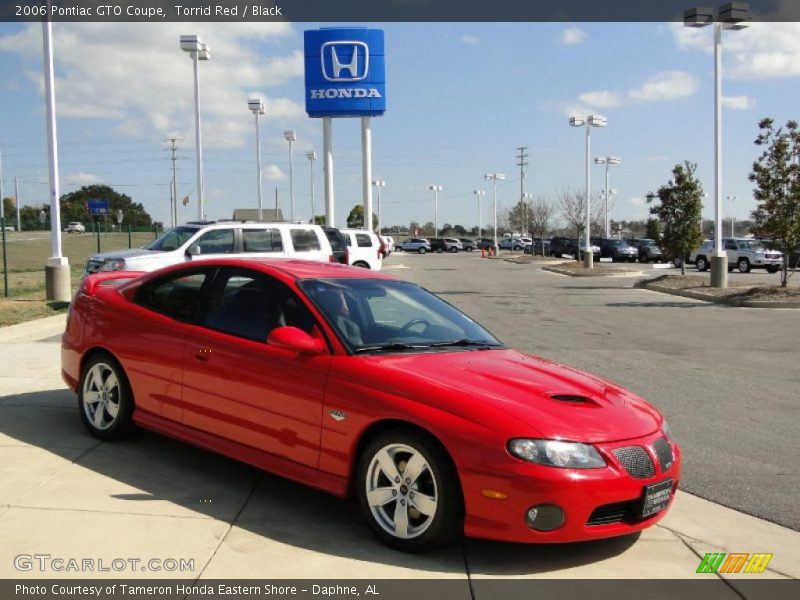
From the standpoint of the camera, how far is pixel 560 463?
4055 millimetres

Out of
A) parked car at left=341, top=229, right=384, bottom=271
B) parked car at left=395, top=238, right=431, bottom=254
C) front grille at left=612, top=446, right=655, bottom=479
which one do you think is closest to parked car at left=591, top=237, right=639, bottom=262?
parked car at left=341, top=229, right=384, bottom=271

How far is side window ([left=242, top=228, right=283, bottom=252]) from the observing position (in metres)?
17.0

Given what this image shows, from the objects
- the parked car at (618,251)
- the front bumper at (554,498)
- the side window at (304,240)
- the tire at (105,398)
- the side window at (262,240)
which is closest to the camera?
the front bumper at (554,498)

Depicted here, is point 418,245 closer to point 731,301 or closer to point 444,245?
point 444,245

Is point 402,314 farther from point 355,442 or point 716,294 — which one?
point 716,294

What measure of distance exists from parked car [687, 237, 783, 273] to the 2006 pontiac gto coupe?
35887 mm

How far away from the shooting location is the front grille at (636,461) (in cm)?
424

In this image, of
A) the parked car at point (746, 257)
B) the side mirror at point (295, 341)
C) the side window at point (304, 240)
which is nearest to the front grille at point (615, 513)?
the side mirror at point (295, 341)

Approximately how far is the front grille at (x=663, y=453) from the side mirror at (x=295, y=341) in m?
1.95

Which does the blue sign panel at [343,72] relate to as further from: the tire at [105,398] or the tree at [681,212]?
the tire at [105,398]

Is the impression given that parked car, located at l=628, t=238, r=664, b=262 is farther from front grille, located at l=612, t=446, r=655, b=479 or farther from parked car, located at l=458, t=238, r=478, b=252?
front grille, located at l=612, t=446, r=655, b=479

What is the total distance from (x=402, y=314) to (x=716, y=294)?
19133mm

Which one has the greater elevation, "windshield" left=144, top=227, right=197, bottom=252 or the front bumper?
"windshield" left=144, top=227, right=197, bottom=252

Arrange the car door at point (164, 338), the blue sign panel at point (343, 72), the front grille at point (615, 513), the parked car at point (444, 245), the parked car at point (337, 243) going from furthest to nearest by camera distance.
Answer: the parked car at point (444, 245) < the blue sign panel at point (343, 72) < the parked car at point (337, 243) < the car door at point (164, 338) < the front grille at point (615, 513)
